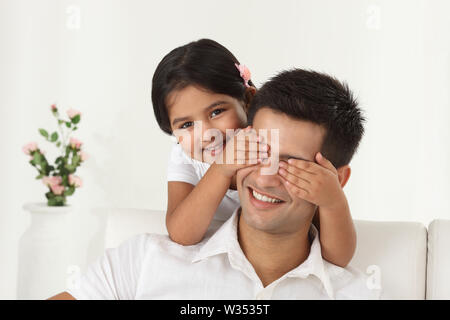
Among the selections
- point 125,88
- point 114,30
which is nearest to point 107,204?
point 125,88

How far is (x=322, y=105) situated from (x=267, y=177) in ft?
0.78

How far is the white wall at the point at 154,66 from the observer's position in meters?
2.86

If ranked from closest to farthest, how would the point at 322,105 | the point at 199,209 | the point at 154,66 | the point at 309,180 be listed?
the point at 309,180
the point at 322,105
the point at 199,209
the point at 154,66

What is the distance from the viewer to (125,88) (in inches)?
122

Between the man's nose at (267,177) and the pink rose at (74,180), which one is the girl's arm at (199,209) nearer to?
the man's nose at (267,177)

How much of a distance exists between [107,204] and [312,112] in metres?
2.12

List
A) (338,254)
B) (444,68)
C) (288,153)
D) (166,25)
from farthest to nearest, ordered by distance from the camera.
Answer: (166,25), (444,68), (338,254), (288,153)

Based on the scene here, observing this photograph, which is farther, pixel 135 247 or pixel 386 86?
pixel 386 86

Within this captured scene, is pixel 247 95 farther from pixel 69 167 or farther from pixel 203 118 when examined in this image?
pixel 69 167

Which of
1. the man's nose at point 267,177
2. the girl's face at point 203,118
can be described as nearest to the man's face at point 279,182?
the man's nose at point 267,177

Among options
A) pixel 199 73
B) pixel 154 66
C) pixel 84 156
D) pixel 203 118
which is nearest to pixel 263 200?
pixel 203 118

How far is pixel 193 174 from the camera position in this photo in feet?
5.97

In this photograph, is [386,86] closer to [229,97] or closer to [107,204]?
[229,97]

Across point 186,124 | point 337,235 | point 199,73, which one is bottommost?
point 337,235
